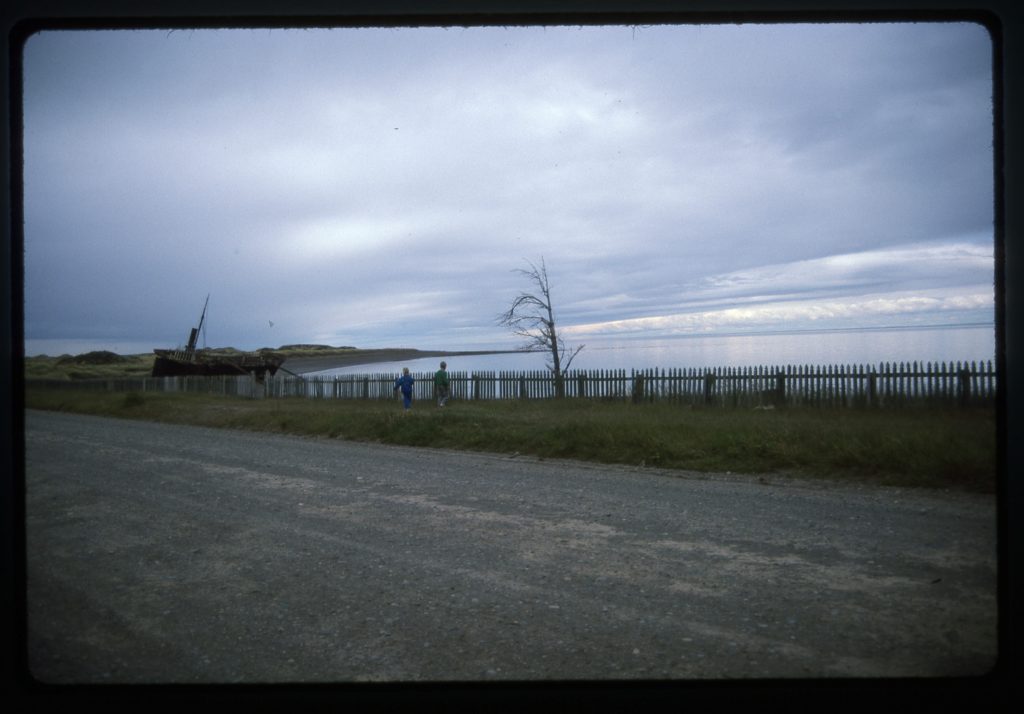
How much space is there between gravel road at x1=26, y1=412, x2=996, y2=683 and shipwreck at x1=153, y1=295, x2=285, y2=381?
86.8 ft

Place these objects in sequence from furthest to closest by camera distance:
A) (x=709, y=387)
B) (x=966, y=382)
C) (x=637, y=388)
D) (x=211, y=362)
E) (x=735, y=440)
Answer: (x=211, y=362)
(x=637, y=388)
(x=709, y=387)
(x=735, y=440)
(x=966, y=382)

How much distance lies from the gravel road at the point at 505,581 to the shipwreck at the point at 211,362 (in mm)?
26468

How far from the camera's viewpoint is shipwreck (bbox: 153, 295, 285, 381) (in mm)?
32688

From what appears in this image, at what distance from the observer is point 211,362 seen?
3475 centimetres

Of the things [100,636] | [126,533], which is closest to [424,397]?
[126,533]

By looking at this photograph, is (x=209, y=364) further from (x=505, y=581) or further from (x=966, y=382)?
(x=966, y=382)

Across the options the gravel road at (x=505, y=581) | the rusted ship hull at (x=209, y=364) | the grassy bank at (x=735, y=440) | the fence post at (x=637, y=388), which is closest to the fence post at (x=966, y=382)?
the grassy bank at (x=735, y=440)

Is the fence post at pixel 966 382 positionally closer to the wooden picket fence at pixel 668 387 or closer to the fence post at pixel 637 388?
the wooden picket fence at pixel 668 387

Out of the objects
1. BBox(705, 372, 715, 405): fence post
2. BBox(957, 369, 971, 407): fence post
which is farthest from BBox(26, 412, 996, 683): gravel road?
BBox(705, 372, 715, 405): fence post

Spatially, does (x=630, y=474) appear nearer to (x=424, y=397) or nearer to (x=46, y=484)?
(x=46, y=484)

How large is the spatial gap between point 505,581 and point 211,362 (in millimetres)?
35018

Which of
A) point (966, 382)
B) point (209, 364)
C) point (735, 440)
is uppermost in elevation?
point (209, 364)

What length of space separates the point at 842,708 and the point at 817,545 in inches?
127

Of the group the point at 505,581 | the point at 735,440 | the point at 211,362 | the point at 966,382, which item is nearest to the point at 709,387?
the point at 735,440
